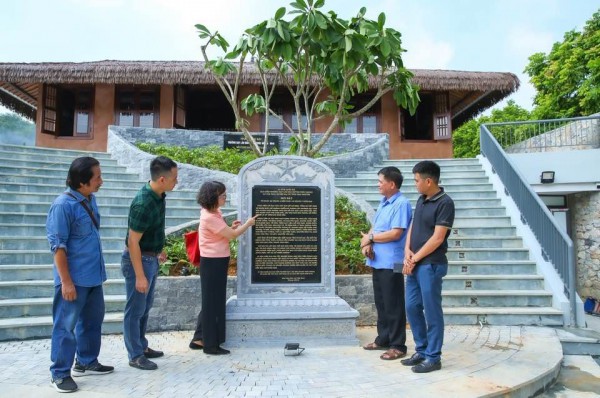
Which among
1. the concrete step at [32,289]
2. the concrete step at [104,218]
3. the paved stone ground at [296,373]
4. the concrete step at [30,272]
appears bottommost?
the paved stone ground at [296,373]

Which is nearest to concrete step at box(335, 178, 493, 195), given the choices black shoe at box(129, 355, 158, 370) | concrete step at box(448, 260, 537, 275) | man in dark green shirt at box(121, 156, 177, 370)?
concrete step at box(448, 260, 537, 275)

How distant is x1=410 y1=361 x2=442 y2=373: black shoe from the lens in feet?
12.1

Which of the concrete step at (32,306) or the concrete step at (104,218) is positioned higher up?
the concrete step at (104,218)

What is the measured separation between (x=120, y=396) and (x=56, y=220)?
1.38 metres

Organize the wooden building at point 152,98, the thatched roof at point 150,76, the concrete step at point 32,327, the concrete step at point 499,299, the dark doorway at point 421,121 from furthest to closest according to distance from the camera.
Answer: the dark doorway at point 421,121 < the wooden building at point 152,98 < the thatched roof at point 150,76 < the concrete step at point 499,299 < the concrete step at point 32,327

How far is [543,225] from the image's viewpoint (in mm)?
6773

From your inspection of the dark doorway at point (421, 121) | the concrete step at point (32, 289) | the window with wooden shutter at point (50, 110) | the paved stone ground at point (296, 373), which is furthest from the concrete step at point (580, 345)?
the window with wooden shutter at point (50, 110)

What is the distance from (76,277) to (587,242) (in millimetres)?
11578

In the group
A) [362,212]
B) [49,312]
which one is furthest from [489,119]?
[49,312]

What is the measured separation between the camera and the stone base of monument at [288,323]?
15.0ft

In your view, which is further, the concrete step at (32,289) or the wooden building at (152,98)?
the wooden building at (152,98)

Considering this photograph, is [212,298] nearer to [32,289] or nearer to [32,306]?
[32,306]

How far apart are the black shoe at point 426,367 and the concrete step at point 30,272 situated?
418cm

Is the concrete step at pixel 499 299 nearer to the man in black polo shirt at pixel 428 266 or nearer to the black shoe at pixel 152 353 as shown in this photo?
the man in black polo shirt at pixel 428 266
